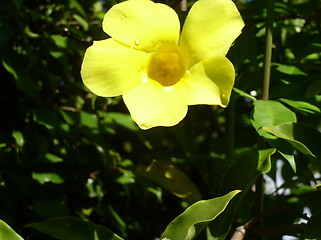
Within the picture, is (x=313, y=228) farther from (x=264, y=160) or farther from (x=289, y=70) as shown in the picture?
(x=289, y=70)

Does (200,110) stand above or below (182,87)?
below

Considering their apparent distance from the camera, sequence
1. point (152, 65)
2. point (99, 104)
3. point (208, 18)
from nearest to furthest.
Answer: point (208, 18), point (152, 65), point (99, 104)

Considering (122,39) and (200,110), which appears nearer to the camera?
(122,39)

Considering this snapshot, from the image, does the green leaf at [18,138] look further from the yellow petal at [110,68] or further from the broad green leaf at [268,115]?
the broad green leaf at [268,115]

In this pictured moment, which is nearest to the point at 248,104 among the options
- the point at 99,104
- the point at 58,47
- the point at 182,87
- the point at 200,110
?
the point at 200,110

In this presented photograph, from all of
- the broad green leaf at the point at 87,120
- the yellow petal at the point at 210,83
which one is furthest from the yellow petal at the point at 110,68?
the broad green leaf at the point at 87,120

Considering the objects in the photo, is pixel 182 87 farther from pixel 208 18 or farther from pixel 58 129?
pixel 58 129
